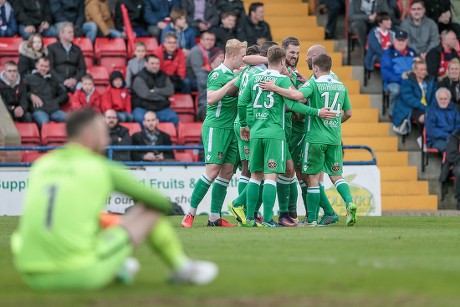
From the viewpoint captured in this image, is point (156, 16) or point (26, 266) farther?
point (156, 16)

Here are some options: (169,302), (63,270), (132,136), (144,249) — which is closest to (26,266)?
(63,270)

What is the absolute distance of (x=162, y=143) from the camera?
23250 millimetres

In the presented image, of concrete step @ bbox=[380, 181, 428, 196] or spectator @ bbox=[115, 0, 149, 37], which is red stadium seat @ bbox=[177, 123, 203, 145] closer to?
spectator @ bbox=[115, 0, 149, 37]

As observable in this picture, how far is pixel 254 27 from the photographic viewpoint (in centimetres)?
2580

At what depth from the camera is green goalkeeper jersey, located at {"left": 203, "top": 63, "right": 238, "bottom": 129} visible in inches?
656

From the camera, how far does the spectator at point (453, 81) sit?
25266 mm

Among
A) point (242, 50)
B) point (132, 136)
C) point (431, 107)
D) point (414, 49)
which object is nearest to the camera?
point (242, 50)

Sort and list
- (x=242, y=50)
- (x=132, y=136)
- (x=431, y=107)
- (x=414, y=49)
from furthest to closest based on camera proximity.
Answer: (x=414, y=49) → (x=431, y=107) → (x=132, y=136) → (x=242, y=50)

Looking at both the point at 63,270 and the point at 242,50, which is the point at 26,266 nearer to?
the point at 63,270

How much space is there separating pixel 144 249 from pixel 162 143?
1114cm

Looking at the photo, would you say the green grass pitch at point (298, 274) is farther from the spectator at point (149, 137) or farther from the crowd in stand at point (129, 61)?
the crowd in stand at point (129, 61)

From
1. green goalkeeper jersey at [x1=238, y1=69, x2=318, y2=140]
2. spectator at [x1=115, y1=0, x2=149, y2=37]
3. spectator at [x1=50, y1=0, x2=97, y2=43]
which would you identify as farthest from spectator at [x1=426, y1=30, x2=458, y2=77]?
green goalkeeper jersey at [x1=238, y1=69, x2=318, y2=140]

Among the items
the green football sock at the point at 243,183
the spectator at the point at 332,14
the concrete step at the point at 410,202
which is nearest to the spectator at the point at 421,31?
the spectator at the point at 332,14

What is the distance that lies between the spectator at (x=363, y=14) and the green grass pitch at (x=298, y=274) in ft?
41.1
